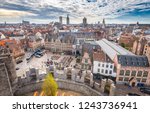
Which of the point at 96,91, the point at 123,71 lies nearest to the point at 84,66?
the point at 123,71

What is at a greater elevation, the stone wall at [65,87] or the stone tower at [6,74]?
the stone tower at [6,74]

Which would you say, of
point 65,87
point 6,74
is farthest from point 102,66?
point 6,74

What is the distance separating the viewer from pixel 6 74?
28.8 feet

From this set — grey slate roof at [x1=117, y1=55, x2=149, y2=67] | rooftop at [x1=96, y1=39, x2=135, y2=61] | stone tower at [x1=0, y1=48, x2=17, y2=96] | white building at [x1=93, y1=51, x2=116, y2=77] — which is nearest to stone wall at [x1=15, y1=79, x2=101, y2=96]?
stone tower at [x1=0, y1=48, x2=17, y2=96]

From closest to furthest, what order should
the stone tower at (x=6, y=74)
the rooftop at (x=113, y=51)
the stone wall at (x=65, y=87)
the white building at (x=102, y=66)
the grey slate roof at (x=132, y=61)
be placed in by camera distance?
1. the stone tower at (x=6, y=74)
2. the stone wall at (x=65, y=87)
3. the grey slate roof at (x=132, y=61)
4. the white building at (x=102, y=66)
5. the rooftop at (x=113, y=51)

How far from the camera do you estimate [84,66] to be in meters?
18.4

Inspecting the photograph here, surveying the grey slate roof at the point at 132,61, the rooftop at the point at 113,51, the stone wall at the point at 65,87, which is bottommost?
the stone wall at the point at 65,87

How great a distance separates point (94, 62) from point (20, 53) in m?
14.8

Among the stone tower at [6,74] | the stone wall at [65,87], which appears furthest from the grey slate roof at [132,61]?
the stone tower at [6,74]

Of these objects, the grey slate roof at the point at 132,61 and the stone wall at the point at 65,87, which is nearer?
the stone wall at the point at 65,87

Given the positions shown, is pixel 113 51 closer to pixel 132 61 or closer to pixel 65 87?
pixel 132 61

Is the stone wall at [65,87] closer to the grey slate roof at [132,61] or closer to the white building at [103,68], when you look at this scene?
the white building at [103,68]

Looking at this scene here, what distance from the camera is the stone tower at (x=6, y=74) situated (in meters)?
8.47

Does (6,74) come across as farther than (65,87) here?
No
